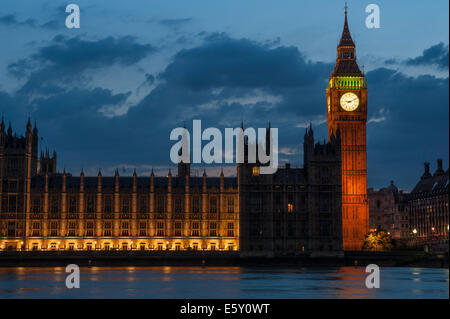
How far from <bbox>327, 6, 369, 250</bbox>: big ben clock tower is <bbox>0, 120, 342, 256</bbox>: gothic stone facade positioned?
14.2 m

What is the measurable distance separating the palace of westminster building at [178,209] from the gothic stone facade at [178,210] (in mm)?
181

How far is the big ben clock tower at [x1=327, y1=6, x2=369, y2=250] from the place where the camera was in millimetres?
158250

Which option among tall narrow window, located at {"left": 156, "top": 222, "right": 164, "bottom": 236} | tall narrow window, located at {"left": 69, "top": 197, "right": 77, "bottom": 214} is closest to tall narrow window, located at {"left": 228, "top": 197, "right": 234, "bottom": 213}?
tall narrow window, located at {"left": 156, "top": 222, "right": 164, "bottom": 236}

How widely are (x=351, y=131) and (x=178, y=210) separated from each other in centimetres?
4066

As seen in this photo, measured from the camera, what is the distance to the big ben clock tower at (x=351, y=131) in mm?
158250

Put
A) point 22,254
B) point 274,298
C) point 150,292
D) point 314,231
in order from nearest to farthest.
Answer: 1. point 274,298
2. point 150,292
3. point 22,254
4. point 314,231

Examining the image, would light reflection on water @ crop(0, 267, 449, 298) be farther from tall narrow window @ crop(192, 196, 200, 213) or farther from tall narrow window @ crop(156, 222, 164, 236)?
tall narrow window @ crop(192, 196, 200, 213)

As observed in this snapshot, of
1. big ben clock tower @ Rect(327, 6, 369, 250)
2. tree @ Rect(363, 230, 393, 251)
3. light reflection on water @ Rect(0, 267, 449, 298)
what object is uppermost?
big ben clock tower @ Rect(327, 6, 369, 250)

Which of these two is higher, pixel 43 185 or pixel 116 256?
pixel 43 185
